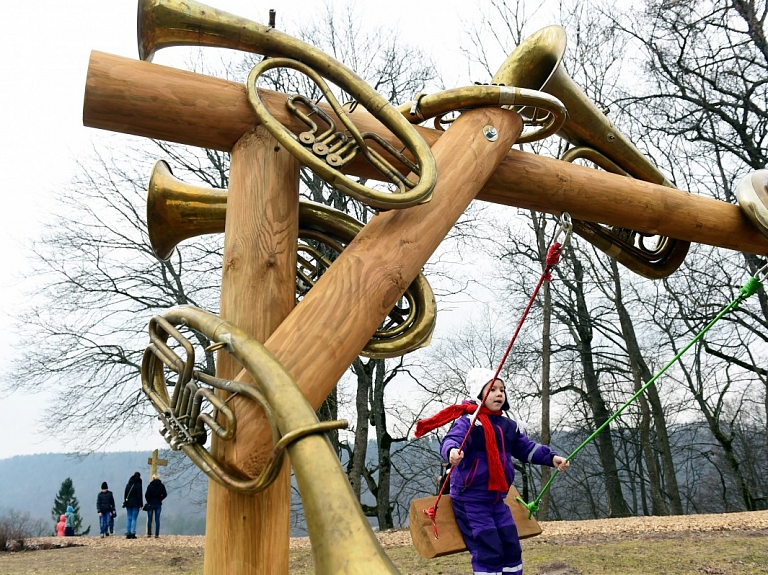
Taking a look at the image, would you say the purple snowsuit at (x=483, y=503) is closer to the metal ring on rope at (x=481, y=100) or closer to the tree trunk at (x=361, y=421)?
the metal ring on rope at (x=481, y=100)

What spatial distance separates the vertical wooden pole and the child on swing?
64.5 inches

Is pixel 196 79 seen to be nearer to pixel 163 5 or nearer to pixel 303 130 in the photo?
pixel 163 5

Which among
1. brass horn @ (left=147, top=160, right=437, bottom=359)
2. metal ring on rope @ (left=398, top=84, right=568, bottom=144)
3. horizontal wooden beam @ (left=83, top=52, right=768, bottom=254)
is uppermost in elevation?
metal ring on rope @ (left=398, top=84, right=568, bottom=144)

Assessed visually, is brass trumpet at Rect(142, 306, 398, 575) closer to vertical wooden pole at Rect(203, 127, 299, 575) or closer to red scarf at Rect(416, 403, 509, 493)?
vertical wooden pole at Rect(203, 127, 299, 575)

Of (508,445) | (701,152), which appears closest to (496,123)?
(508,445)

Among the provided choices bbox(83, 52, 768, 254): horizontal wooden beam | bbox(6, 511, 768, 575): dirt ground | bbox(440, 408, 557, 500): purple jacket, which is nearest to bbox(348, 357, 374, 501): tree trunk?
bbox(6, 511, 768, 575): dirt ground

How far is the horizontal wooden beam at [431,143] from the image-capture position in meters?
1.96

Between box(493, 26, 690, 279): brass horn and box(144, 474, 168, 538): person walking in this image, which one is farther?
box(144, 474, 168, 538): person walking

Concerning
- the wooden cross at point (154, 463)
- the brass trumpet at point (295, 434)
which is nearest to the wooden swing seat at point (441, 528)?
the brass trumpet at point (295, 434)

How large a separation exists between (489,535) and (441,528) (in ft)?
0.84

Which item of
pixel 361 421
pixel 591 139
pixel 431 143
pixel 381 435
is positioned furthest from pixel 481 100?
pixel 381 435

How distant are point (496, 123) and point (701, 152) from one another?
13.4 metres

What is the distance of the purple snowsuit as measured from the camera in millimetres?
3373

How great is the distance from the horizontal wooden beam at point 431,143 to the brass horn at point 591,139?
0.24 meters
